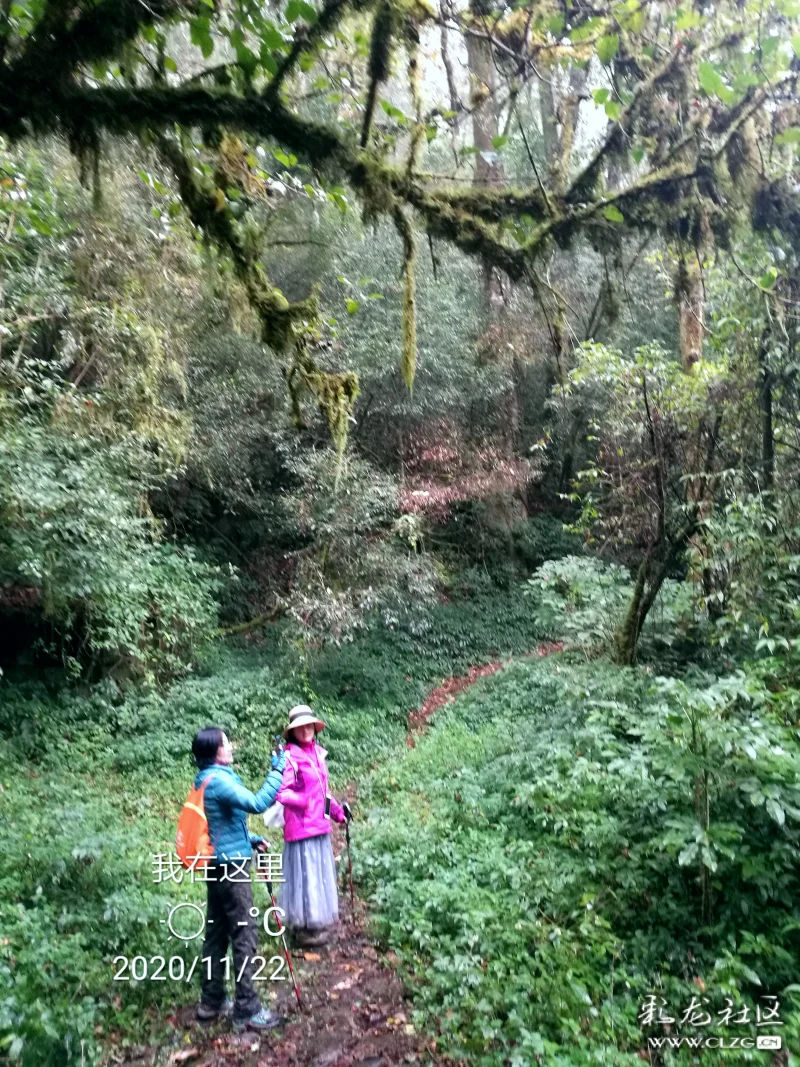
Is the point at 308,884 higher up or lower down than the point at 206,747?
lower down

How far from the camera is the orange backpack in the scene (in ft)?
11.8

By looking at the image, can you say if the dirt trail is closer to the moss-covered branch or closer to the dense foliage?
the dense foliage

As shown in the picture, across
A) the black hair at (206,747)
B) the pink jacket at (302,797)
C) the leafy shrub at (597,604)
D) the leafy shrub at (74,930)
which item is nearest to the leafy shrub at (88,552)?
the leafy shrub at (74,930)

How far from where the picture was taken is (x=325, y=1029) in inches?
147

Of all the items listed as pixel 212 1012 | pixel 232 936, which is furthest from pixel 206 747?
pixel 212 1012

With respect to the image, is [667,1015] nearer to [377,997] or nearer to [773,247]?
[377,997]

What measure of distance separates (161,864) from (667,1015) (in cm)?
364

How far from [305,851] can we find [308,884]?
0.21 m

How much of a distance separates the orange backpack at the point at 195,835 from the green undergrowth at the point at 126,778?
976mm

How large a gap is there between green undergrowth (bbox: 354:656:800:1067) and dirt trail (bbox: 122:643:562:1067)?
18cm

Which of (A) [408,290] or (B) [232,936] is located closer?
(B) [232,936]

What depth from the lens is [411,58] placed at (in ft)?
12.5

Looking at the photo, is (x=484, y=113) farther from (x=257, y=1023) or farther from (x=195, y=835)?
(x=257, y=1023)

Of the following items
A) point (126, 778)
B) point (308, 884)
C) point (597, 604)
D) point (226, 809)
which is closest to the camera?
point (226, 809)
